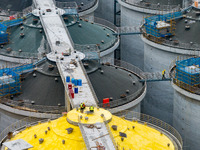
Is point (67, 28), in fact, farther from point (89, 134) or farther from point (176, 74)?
point (89, 134)

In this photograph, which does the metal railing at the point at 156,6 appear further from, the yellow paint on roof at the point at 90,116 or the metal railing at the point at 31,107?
the yellow paint on roof at the point at 90,116

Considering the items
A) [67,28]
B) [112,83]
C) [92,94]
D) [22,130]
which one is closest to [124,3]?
[67,28]

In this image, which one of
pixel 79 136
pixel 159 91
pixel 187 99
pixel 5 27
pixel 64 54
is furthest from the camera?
pixel 5 27

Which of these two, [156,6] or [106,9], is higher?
[156,6]

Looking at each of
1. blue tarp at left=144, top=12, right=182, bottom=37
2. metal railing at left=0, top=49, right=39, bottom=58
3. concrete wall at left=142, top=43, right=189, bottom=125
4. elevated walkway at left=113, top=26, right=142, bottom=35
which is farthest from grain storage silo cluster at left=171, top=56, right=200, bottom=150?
metal railing at left=0, top=49, right=39, bottom=58

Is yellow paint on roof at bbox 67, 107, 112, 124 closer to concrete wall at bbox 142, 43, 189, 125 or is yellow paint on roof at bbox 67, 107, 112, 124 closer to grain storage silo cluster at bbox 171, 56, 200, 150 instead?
grain storage silo cluster at bbox 171, 56, 200, 150

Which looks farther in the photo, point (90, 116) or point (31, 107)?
point (31, 107)

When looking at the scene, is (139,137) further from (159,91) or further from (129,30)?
(129,30)

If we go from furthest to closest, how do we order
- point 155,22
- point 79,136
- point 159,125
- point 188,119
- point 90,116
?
point 155,22
point 159,125
point 188,119
point 90,116
point 79,136

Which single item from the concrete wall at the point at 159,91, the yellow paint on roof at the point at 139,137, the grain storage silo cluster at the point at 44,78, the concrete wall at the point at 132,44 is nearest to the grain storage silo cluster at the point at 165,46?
the concrete wall at the point at 159,91

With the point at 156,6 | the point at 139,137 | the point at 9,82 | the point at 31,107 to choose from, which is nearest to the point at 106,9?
the point at 156,6
